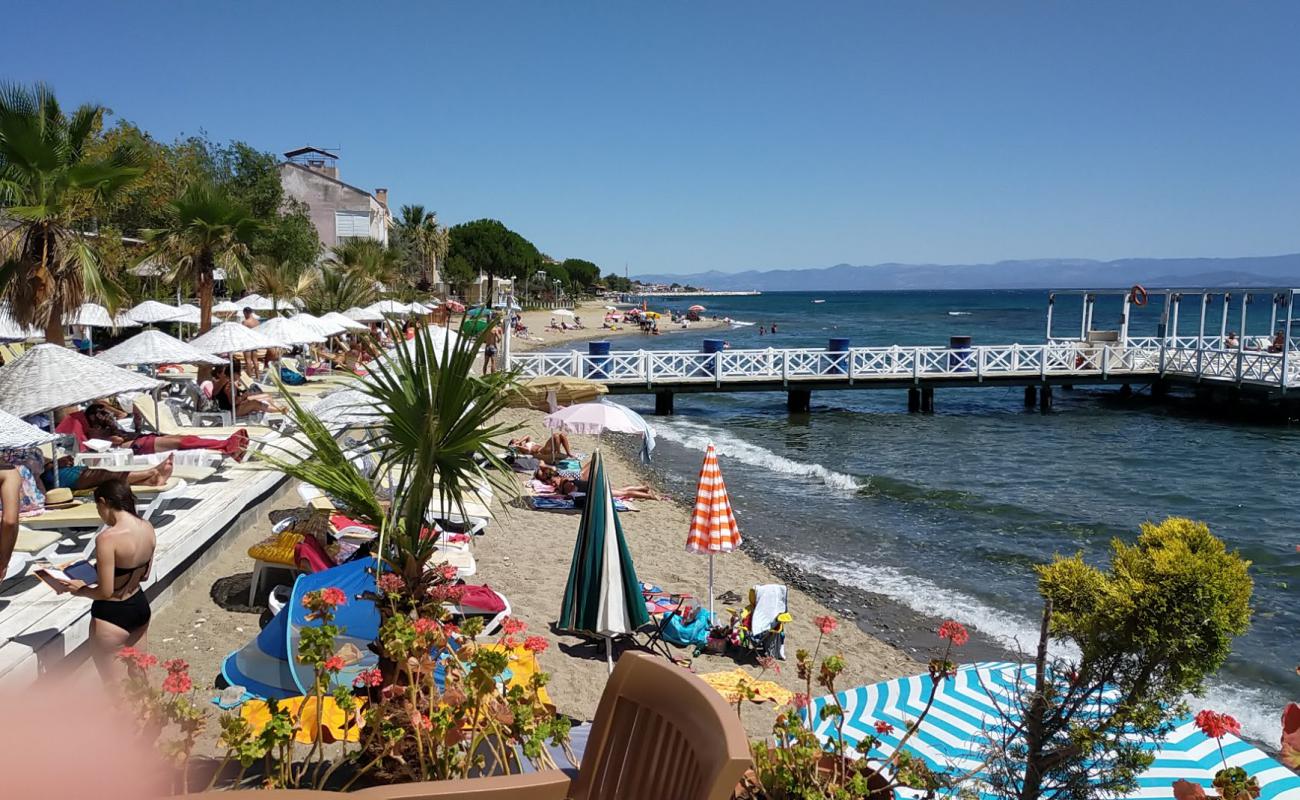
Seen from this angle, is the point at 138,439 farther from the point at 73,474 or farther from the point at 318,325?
the point at 318,325

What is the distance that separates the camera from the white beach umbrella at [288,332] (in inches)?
629

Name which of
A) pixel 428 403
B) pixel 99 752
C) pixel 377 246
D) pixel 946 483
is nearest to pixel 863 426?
pixel 946 483

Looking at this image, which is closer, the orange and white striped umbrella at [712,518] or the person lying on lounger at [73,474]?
the person lying on lounger at [73,474]

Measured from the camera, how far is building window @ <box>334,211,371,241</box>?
4972 cm

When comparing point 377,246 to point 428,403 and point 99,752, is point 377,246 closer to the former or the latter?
point 428,403

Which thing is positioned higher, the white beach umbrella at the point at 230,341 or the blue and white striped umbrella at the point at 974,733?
the white beach umbrella at the point at 230,341

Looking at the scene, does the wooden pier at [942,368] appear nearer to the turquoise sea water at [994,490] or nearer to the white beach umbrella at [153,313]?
the turquoise sea water at [994,490]

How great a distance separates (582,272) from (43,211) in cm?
13107

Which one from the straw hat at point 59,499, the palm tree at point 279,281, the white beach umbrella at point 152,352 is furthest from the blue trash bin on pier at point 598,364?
the straw hat at point 59,499

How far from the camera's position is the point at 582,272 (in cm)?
13825

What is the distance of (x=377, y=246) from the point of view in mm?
44312

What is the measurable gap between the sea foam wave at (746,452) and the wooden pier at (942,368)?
187cm

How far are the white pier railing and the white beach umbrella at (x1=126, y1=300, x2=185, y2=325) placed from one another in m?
8.97

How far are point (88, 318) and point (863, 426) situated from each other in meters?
18.9
